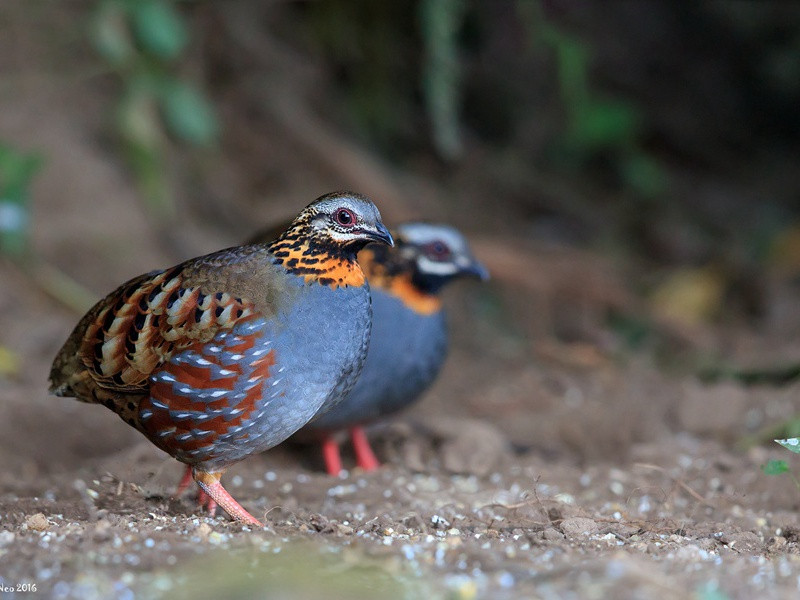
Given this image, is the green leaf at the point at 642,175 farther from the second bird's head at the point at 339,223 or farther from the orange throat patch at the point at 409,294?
the second bird's head at the point at 339,223

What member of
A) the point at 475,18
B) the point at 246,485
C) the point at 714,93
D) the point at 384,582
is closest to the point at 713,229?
the point at 714,93

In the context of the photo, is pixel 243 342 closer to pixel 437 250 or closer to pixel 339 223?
pixel 339 223

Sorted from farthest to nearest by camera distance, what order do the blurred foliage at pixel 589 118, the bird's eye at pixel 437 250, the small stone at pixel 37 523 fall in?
the blurred foliage at pixel 589 118
the bird's eye at pixel 437 250
the small stone at pixel 37 523

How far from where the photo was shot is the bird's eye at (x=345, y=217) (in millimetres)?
4145

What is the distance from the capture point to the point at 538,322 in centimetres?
862

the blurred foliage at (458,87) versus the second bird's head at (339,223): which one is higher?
the blurred foliage at (458,87)

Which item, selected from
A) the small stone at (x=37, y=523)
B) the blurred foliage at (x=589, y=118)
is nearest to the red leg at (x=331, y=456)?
the small stone at (x=37, y=523)

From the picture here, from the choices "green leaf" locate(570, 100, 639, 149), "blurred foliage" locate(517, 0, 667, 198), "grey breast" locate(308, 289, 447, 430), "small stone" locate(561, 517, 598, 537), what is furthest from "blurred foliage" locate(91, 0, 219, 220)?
"small stone" locate(561, 517, 598, 537)

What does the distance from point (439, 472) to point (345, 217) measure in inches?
76.1

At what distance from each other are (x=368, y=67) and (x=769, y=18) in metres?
3.78

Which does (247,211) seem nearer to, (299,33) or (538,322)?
(299,33)

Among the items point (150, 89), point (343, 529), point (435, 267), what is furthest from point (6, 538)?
point (150, 89)

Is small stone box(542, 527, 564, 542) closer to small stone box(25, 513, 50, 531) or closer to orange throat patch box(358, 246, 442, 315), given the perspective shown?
small stone box(25, 513, 50, 531)

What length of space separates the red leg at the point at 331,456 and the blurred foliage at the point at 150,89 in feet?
10.1
